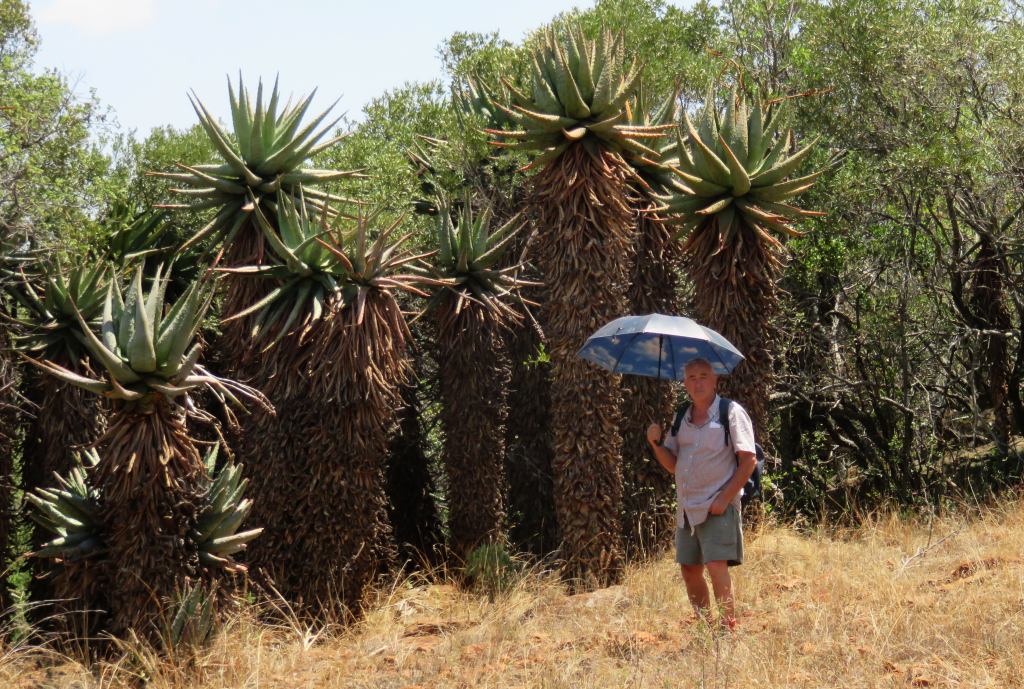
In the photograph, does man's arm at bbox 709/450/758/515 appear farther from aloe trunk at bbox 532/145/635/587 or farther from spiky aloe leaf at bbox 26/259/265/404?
spiky aloe leaf at bbox 26/259/265/404

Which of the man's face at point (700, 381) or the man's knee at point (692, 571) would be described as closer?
the man's face at point (700, 381)

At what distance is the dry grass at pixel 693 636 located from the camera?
6.35m

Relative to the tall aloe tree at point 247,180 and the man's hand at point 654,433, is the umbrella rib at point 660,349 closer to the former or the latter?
the man's hand at point 654,433

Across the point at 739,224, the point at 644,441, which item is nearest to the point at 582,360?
the point at 644,441

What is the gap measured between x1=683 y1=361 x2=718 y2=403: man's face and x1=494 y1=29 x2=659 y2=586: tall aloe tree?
3474 mm

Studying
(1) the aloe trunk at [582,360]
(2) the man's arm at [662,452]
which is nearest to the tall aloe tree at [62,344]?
(1) the aloe trunk at [582,360]

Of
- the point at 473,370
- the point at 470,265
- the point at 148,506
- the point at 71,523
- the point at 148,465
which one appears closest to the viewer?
the point at 148,465

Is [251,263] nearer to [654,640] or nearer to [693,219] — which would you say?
[693,219]

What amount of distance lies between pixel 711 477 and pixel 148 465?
4.05 m

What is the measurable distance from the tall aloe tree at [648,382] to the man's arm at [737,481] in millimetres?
4376

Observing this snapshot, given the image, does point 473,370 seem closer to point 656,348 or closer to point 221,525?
point 221,525

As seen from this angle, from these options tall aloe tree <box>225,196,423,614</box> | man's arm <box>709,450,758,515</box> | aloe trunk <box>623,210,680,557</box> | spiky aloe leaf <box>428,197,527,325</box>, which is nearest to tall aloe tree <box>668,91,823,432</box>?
aloe trunk <box>623,210,680,557</box>

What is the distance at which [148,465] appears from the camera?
27.6ft

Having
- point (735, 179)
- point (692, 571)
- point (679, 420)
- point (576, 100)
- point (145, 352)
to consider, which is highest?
point (576, 100)
